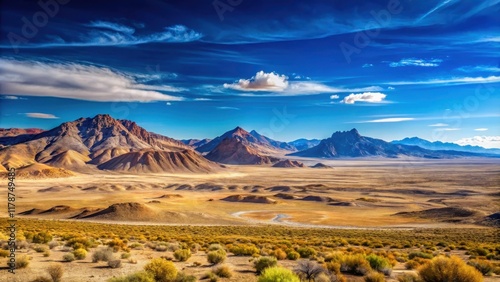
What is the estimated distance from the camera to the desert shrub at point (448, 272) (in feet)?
39.2

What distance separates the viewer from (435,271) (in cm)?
1242

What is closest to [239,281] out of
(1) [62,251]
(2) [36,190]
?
(1) [62,251]

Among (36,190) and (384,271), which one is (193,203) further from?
(384,271)

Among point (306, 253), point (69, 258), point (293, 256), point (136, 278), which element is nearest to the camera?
point (136, 278)

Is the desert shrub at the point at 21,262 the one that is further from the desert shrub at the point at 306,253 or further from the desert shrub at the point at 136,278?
the desert shrub at the point at 306,253

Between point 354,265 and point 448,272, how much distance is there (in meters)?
3.92

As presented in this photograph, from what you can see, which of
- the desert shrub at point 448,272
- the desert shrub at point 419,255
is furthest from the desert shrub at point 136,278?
the desert shrub at point 419,255

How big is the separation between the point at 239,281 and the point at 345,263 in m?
4.39

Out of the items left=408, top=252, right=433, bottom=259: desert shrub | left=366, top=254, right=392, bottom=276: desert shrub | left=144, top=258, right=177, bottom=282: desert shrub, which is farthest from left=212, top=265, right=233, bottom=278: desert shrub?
left=408, top=252, right=433, bottom=259: desert shrub

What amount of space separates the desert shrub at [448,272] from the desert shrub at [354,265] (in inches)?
102

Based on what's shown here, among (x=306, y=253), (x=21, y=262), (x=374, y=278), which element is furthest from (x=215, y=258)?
(x=21, y=262)

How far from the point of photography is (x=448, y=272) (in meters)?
12.1

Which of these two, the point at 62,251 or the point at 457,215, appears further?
the point at 457,215

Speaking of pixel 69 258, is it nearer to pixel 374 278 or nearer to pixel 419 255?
pixel 374 278
